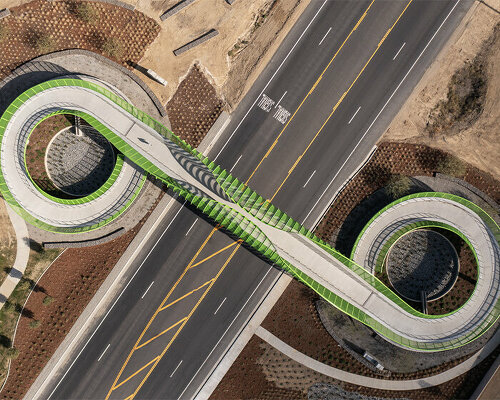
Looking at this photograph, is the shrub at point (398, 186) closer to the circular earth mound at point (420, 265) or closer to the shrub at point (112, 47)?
the circular earth mound at point (420, 265)

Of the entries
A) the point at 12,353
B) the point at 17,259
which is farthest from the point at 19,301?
the point at 12,353

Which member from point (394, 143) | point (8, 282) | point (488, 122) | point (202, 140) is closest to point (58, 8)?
point (202, 140)

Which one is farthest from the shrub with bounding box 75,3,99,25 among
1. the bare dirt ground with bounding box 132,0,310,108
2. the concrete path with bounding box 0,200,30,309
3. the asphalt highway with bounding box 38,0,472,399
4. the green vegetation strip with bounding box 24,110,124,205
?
the concrete path with bounding box 0,200,30,309

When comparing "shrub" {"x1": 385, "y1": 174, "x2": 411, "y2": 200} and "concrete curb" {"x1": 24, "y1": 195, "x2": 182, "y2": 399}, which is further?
"concrete curb" {"x1": 24, "y1": 195, "x2": 182, "y2": 399}

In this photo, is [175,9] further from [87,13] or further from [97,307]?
[97,307]

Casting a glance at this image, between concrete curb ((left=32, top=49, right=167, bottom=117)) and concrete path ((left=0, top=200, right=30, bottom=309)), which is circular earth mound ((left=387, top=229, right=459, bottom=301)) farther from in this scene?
concrete path ((left=0, top=200, right=30, bottom=309))

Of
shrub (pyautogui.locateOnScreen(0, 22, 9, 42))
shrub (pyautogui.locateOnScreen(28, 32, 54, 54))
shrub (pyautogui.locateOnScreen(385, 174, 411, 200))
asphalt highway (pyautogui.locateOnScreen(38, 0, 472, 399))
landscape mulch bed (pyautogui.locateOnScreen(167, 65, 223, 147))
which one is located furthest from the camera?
Answer: asphalt highway (pyautogui.locateOnScreen(38, 0, 472, 399))
